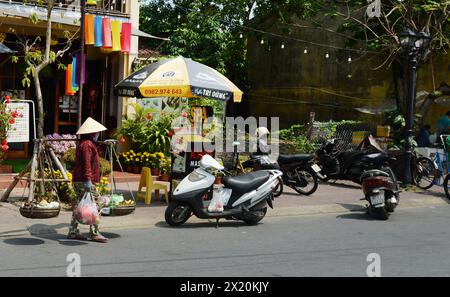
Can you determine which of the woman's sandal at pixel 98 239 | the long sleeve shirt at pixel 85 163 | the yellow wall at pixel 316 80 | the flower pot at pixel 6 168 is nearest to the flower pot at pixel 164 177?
the flower pot at pixel 6 168

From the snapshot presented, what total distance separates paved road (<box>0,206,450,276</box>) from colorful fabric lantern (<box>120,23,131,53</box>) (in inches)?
251

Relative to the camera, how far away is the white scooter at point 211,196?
10.3 metres

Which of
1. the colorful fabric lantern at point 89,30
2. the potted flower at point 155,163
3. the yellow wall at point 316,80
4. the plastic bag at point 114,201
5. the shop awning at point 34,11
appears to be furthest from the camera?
the yellow wall at point 316,80

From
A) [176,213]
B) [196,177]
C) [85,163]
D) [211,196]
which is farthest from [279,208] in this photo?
[85,163]

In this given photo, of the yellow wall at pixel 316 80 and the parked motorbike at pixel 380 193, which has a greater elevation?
the yellow wall at pixel 316 80

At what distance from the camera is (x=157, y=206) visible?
1222cm

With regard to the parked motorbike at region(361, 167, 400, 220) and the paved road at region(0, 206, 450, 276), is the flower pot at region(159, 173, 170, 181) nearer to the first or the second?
the paved road at region(0, 206, 450, 276)

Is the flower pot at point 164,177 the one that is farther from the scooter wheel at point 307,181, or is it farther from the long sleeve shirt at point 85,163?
the long sleeve shirt at point 85,163

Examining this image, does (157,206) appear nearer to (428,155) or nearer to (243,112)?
(428,155)

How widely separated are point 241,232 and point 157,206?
263cm

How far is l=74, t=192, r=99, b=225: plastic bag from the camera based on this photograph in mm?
8617

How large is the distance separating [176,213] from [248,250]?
2095mm

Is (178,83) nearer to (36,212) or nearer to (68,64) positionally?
(36,212)

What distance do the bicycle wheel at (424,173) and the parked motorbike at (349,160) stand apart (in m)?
1.57
